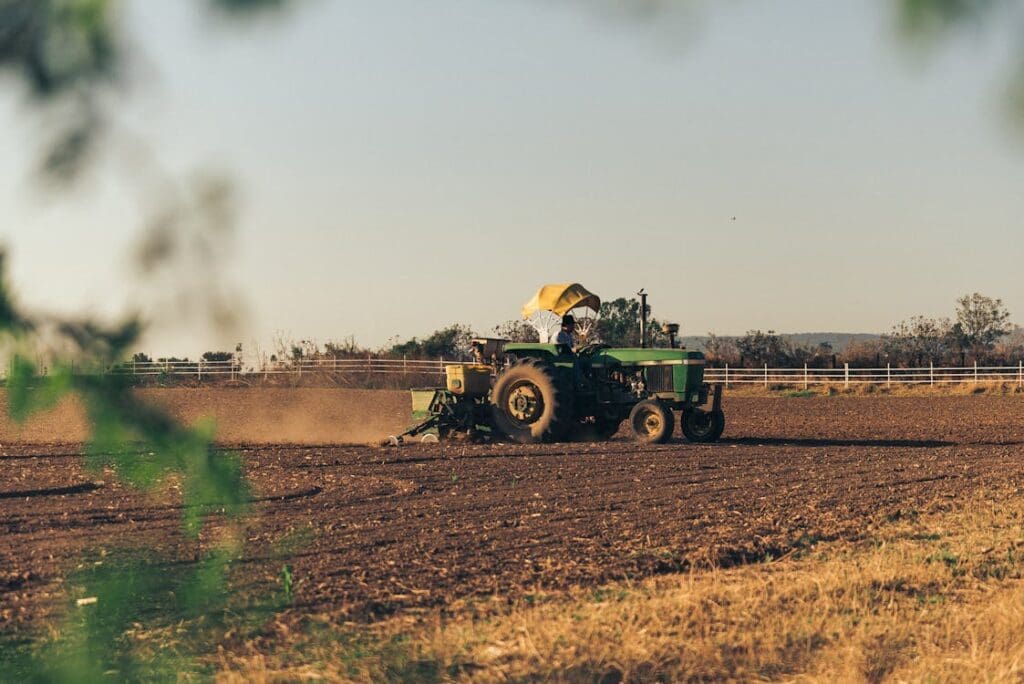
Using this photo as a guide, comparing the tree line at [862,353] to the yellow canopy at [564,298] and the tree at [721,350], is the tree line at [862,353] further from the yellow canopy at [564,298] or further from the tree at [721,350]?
the yellow canopy at [564,298]

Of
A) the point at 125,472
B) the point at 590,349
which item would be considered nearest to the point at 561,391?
the point at 590,349

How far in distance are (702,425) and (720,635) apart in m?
13.4

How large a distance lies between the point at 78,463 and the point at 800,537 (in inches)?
324

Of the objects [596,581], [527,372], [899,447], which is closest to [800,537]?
[596,581]

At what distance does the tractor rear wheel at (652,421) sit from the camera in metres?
17.3

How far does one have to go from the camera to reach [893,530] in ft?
31.3

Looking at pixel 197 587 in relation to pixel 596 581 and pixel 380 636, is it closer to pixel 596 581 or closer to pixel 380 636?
pixel 380 636

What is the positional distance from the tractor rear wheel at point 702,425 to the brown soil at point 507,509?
38 centimetres

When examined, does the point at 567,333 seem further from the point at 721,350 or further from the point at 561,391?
the point at 721,350

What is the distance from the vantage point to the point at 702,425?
61.7ft

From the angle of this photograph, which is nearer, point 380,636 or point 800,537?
point 380,636

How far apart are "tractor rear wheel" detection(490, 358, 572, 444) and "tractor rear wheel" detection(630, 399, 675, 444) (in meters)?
1.36

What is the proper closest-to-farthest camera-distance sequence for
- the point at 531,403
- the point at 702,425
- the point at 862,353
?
the point at 531,403
the point at 702,425
the point at 862,353

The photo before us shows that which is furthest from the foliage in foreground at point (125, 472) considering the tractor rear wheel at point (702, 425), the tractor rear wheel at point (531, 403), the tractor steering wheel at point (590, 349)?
the tractor rear wheel at point (702, 425)
